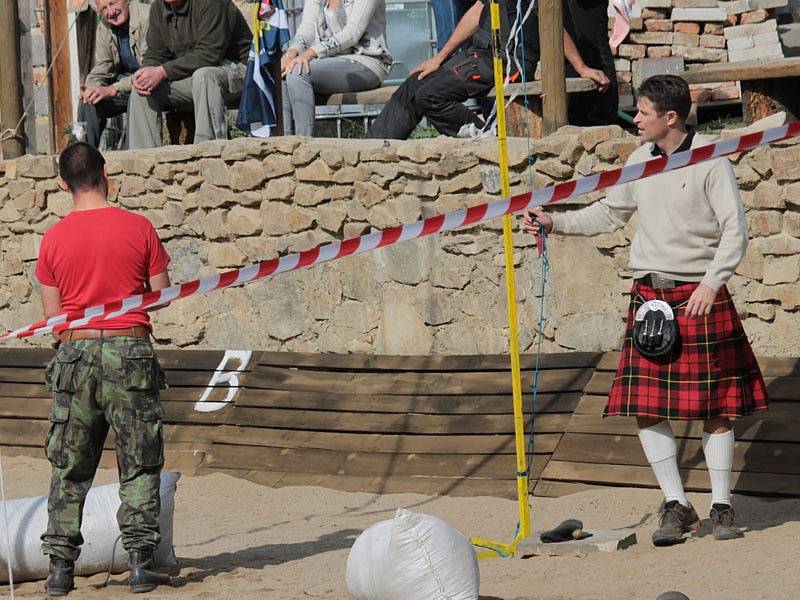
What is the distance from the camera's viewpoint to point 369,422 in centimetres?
744

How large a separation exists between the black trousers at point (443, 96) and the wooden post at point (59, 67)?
4.88 m

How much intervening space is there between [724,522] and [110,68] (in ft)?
20.9

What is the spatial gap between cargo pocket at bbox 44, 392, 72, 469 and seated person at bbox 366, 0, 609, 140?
3.68 metres

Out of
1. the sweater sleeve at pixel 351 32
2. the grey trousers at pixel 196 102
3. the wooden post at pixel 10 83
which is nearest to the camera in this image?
the sweater sleeve at pixel 351 32

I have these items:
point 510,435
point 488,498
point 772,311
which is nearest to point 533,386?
point 510,435

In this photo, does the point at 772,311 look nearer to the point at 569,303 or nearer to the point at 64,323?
the point at 569,303

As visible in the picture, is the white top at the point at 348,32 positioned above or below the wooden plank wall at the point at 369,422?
above

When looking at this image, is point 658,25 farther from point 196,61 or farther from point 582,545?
point 582,545

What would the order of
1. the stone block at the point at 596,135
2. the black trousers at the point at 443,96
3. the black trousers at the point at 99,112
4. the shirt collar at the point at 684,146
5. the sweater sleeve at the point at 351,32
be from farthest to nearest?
the black trousers at the point at 99,112 < the sweater sleeve at the point at 351,32 < the black trousers at the point at 443,96 < the stone block at the point at 596,135 < the shirt collar at the point at 684,146

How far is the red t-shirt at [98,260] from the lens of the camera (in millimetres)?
5277

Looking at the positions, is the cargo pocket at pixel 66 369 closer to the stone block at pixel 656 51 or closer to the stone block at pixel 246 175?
the stone block at pixel 246 175

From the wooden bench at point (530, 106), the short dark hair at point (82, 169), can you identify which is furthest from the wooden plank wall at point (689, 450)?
the short dark hair at point (82, 169)

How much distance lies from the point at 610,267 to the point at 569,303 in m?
0.31

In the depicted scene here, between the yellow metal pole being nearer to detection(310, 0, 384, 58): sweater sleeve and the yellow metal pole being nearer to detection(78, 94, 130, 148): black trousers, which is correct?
detection(310, 0, 384, 58): sweater sleeve
